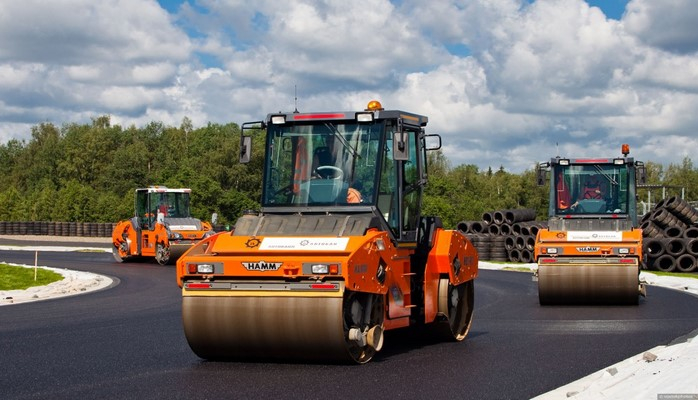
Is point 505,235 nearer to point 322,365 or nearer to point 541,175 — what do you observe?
point 541,175

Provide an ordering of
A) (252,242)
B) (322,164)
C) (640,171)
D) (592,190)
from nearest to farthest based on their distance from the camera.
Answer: (252,242) < (322,164) < (640,171) < (592,190)

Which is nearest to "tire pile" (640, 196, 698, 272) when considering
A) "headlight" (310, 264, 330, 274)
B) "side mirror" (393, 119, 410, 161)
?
"side mirror" (393, 119, 410, 161)

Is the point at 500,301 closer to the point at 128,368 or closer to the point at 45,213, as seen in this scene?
the point at 128,368

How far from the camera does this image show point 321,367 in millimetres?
9430

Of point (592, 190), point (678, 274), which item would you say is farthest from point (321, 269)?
point (678, 274)

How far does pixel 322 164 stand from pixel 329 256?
5.42 ft

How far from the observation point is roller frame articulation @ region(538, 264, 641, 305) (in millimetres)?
16703

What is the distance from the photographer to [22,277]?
24547 mm

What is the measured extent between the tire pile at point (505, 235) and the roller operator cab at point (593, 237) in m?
14.6

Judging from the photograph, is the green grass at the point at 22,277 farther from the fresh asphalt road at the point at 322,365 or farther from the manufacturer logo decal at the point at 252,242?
the manufacturer logo decal at the point at 252,242

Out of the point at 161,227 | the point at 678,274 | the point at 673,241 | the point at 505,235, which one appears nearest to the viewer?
the point at 678,274

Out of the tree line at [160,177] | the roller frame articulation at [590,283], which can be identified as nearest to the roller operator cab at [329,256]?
the roller frame articulation at [590,283]

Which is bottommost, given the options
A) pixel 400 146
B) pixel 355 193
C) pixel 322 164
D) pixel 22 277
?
pixel 22 277

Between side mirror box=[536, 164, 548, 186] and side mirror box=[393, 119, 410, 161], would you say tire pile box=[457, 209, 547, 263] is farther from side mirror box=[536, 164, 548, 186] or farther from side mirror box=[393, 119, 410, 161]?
side mirror box=[393, 119, 410, 161]
